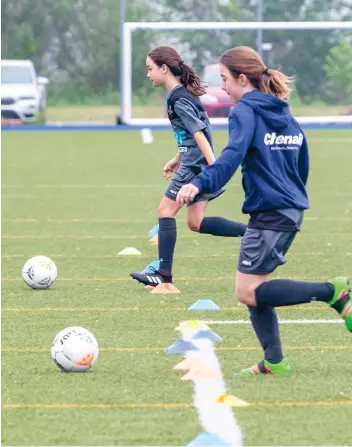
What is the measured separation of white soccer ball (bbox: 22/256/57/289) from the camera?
9.47 meters

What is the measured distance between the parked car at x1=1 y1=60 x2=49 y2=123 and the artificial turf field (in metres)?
20.1

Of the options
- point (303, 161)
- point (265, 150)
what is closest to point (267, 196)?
point (265, 150)

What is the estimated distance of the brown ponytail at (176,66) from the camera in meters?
9.28

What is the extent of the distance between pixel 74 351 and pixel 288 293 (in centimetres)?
112

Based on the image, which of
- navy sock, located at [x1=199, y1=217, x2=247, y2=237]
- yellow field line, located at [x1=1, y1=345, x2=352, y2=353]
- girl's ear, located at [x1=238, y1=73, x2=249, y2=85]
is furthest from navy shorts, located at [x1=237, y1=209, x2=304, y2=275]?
navy sock, located at [x1=199, y1=217, x2=247, y2=237]

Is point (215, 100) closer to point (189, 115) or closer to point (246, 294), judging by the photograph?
point (189, 115)

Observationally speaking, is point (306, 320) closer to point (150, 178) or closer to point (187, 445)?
point (187, 445)

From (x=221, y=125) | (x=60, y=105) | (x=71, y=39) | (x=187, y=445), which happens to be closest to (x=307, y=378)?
(x=187, y=445)

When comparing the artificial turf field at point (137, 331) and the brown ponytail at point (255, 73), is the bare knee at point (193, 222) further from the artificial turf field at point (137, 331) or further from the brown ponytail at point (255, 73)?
the brown ponytail at point (255, 73)

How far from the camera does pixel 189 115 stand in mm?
9180

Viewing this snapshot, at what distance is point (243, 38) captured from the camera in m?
32.9

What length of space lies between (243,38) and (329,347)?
86.0 ft

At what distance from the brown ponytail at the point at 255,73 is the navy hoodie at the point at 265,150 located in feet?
0.17

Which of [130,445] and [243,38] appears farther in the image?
[243,38]
